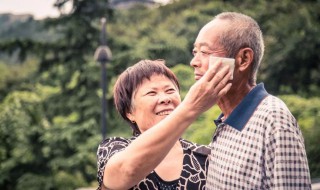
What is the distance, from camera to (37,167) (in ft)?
48.9

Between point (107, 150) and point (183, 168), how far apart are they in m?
0.33

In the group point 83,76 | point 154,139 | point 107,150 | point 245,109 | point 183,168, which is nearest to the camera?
point 154,139

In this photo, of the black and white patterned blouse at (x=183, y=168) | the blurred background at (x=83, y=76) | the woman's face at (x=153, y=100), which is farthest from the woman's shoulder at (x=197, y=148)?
the blurred background at (x=83, y=76)

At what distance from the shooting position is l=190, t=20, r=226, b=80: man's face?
1.92m

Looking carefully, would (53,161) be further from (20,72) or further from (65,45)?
(20,72)

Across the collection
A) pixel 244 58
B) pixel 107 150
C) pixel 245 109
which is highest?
pixel 244 58

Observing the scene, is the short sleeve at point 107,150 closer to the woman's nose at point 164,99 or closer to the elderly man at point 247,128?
the woman's nose at point 164,99

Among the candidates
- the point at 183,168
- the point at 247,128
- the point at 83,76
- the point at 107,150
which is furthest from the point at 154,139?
the point at 83,76

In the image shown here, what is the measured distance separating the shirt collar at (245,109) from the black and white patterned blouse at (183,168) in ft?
1.26

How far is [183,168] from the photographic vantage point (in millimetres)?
2270

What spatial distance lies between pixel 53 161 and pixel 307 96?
6.25 m

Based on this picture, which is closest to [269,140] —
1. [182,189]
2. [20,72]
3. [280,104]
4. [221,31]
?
[280,104]

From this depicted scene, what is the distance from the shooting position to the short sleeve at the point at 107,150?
6.78 feet

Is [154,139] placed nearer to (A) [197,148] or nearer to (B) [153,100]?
(B) [153,100]
